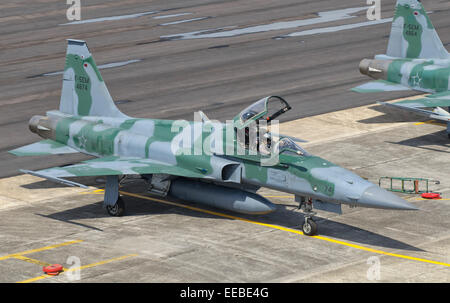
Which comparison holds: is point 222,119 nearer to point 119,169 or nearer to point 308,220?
point 119,169

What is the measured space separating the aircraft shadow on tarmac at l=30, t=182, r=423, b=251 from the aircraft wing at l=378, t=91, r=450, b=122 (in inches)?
325

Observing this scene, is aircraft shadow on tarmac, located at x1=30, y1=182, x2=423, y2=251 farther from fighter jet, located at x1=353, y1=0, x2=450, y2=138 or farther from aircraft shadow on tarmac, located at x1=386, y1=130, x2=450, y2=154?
fighter jet, located at x1=353, y1=0, x2=450, y2=138

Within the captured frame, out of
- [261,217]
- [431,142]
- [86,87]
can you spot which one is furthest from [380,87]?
[86,87]

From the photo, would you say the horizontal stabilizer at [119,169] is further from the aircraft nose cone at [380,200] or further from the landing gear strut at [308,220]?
the aircraft nose cone at [380,200]

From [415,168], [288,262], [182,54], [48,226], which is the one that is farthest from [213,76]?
[288,262]

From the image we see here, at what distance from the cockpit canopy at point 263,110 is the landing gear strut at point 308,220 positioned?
2.74m

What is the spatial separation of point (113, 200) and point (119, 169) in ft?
3.79

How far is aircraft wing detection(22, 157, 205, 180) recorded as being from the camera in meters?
26.7

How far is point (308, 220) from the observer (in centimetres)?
2564

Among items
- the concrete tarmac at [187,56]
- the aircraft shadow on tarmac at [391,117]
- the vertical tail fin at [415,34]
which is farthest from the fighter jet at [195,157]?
the vertical tail fin at [415,34]

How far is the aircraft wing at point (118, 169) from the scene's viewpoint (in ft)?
87.6

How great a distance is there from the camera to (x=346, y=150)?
34.5 m
